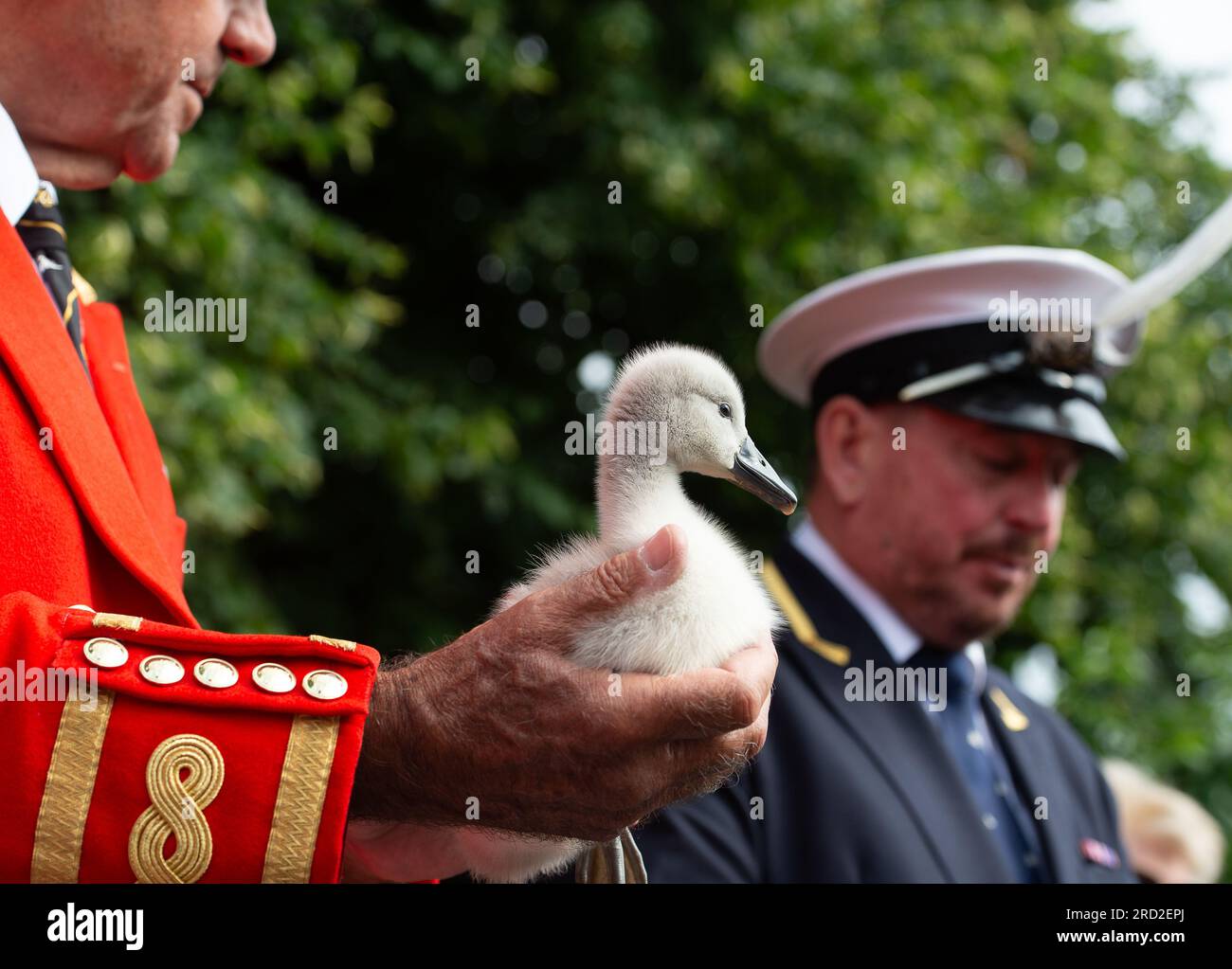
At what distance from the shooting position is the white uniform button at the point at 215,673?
1496mm

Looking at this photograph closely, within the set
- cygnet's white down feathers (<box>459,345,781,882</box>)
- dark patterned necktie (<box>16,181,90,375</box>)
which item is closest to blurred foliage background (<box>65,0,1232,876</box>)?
dark patterned necktie (<box>16,181,90,375</box>)

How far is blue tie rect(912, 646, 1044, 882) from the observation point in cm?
342

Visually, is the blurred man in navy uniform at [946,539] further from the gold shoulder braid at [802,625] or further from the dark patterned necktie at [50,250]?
the dark patterned necktie at [50,250]

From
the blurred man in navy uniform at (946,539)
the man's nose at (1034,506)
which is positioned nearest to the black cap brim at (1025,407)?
the blurred man in navy uniform at (946,539)

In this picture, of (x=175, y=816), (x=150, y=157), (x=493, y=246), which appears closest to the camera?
(x=175, y=816)

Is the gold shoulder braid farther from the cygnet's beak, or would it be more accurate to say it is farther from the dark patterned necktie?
the dark patterned necktie

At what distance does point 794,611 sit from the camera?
3562mm

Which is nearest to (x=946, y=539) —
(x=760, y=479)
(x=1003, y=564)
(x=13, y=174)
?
(x=1003, y=564)

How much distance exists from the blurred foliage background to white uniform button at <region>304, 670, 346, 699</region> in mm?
3055

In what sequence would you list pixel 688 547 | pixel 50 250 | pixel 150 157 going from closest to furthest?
pixel 688 547
pixel 50 250
pixel 150 157

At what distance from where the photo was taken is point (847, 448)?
3822mm

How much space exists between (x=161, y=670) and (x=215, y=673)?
0.06 meters

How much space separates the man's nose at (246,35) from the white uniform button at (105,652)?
111 centimetres

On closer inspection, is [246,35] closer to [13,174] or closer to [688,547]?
[13,174]
